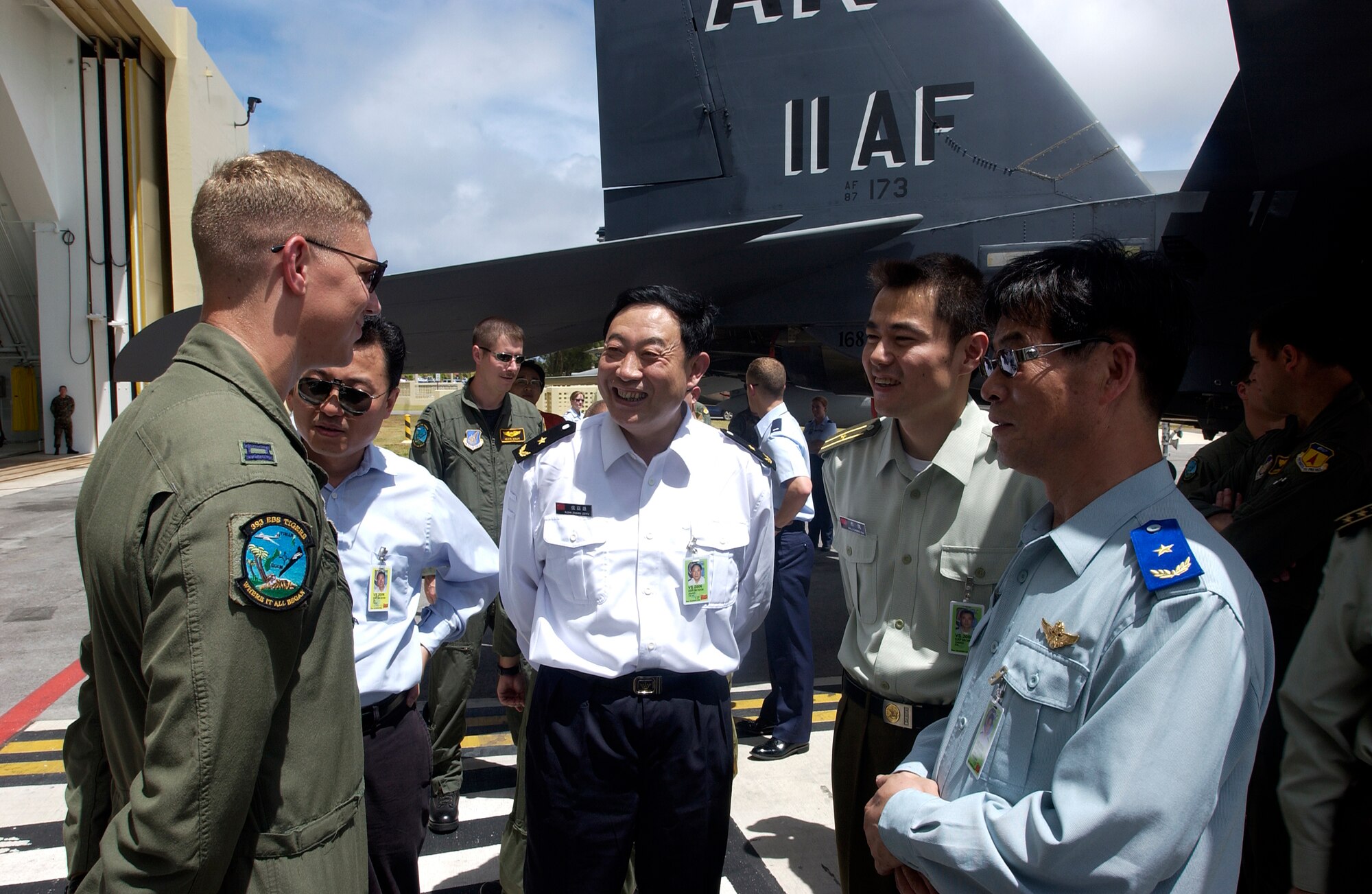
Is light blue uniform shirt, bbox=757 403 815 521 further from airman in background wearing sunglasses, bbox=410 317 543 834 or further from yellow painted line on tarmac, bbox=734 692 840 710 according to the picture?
airman in background wearing sunglasses, bbox=410 317 543 834

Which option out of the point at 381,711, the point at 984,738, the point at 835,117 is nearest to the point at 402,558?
the point at 381,711

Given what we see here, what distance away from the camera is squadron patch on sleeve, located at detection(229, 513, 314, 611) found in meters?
1.04

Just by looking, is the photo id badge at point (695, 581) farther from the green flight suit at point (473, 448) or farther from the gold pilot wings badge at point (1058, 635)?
the green flight suit at point (473, 448)

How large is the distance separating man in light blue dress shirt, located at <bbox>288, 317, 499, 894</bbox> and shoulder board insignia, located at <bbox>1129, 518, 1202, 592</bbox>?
1.78 m

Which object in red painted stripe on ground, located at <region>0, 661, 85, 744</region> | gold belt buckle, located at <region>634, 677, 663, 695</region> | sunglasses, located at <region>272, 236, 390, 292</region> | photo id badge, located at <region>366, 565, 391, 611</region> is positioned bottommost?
red painted stripe on ground, located at <region>0, 661, 85, 744</region>

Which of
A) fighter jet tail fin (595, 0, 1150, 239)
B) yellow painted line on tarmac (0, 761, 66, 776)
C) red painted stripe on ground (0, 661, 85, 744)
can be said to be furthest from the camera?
fighter jet tail fin (595, 0, 1150, 239)

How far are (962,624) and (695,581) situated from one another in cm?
65

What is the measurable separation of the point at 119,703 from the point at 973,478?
1.76 m

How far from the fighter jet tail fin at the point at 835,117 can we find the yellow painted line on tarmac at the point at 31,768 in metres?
5.22

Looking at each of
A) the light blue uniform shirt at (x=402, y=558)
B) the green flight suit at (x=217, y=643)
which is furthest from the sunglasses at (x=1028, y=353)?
the light blue uniform shirt at (x=402, y=558)

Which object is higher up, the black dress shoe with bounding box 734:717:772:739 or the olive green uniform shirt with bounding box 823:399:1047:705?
the olive green uniform shirt with bounding box 823:399:1047:705

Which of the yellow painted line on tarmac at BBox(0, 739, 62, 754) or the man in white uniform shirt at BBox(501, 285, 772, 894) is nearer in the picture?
the man in white uniform shirt at BBox(501, 285, 772, 894)

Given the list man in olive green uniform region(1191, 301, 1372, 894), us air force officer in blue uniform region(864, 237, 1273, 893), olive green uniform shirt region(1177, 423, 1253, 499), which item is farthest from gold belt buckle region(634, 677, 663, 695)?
olive green uniform shirt region(1177, 423, 1253, 499)

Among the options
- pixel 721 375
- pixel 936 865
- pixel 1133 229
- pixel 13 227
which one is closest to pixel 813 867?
pixel 936 865
